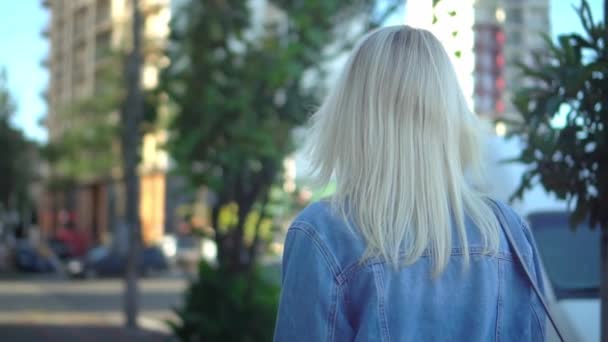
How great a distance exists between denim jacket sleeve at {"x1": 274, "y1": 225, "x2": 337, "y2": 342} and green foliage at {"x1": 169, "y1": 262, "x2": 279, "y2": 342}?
30.4 feet

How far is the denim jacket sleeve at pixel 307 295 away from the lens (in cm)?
206

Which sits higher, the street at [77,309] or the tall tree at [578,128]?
the tall tree at [578,128]

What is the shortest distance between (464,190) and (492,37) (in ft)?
36.5

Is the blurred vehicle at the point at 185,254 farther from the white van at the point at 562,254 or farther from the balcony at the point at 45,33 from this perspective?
the balcony at the point at 45,33

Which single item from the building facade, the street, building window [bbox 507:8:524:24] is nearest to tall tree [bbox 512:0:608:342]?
building window [bbox 507:8:524:24]

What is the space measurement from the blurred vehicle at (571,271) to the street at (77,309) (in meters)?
6.17

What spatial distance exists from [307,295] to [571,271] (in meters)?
4.86

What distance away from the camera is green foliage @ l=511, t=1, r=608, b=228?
149 inches

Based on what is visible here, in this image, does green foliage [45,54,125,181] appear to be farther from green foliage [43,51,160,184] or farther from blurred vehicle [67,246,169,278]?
blurred vehicle [67,246,169,278]

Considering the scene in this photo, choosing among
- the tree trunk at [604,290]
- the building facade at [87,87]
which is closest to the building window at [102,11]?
the building facade at [87,87]

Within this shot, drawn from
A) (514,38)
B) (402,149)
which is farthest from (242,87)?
(402,149)

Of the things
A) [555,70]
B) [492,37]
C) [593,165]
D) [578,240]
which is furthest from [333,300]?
[492,37]

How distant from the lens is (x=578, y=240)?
6.82 m

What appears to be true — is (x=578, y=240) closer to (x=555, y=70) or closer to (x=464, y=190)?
(x=555, y=70)
